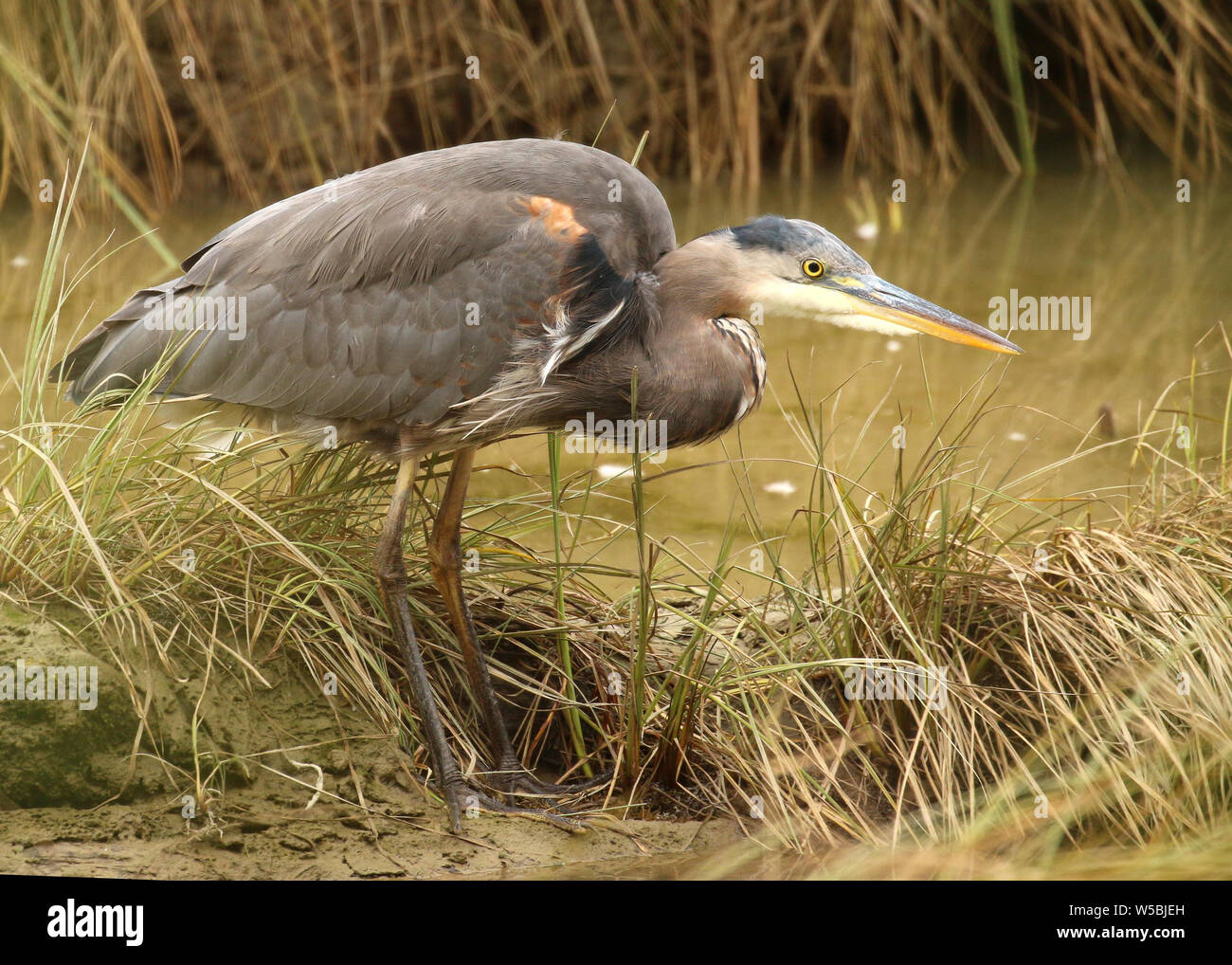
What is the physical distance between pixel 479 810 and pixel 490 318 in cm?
Answer: 119

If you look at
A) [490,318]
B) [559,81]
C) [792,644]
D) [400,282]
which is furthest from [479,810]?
[559,81]

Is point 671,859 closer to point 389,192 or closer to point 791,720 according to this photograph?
point 791,720

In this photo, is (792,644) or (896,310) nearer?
(896,310)

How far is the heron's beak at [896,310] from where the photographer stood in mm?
3408

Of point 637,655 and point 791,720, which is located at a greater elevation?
point 637,655

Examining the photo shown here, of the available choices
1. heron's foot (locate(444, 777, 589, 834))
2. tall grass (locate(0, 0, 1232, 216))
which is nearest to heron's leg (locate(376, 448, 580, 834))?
A: heron's foot (locate(444, 777, 589, 834))

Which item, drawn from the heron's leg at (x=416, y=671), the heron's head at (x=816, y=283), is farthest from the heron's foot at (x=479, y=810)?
the heron's head at (x=816, y=283)

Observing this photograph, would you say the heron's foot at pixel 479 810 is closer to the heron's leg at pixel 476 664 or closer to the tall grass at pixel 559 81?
the heron's leg at pixel 476 664

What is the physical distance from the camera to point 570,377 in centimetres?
350

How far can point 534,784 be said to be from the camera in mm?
3572

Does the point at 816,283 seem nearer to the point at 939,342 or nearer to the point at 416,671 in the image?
the point at 416,671

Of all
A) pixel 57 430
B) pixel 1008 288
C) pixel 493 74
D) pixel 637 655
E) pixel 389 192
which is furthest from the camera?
pixel 493 74

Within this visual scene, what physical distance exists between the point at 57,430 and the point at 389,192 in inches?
55.3

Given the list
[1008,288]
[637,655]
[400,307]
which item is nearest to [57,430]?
[400,307]
